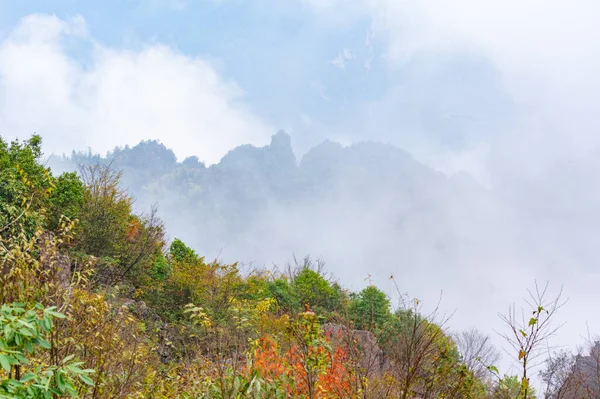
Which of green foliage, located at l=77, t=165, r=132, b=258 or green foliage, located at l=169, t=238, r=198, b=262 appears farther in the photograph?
green foliage, located at l=169, t=238, r=198, b=262

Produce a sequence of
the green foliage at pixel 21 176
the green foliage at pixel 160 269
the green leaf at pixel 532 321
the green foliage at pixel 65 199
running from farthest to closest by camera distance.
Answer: the green foliage at pixel 160 269 → the green foliage at pixel 65 199 → the green foliage at pixel 21 176 → the green leaf at pixel 532 321

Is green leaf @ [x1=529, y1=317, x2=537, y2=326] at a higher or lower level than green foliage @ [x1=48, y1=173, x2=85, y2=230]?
lower

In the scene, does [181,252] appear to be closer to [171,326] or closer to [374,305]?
[171,326]

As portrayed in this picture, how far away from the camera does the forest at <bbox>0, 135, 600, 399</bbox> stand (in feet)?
14.4

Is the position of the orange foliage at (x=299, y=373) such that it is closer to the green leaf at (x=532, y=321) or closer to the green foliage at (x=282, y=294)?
the green leaf at (x=532, y=321)

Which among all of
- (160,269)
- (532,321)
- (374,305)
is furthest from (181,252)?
(532,321)

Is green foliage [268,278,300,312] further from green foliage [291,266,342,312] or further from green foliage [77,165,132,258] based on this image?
green foliage [77,165,132,258]

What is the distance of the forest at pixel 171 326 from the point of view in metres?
4.40

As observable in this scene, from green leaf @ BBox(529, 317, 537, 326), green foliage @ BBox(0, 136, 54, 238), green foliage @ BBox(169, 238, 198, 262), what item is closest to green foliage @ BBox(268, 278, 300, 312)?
green foliage @ BBox(169, 238, 198, 262)

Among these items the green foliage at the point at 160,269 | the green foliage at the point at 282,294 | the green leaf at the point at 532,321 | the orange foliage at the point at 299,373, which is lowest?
the orange foliage at the point at 299,373

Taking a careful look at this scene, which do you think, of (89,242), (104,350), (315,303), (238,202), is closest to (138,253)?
(89,242)

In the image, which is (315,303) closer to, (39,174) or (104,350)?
(39,174)

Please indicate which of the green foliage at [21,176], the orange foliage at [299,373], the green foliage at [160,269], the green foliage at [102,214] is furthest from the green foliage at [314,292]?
the orange foliage at [299,373]

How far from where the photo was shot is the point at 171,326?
14.3m
